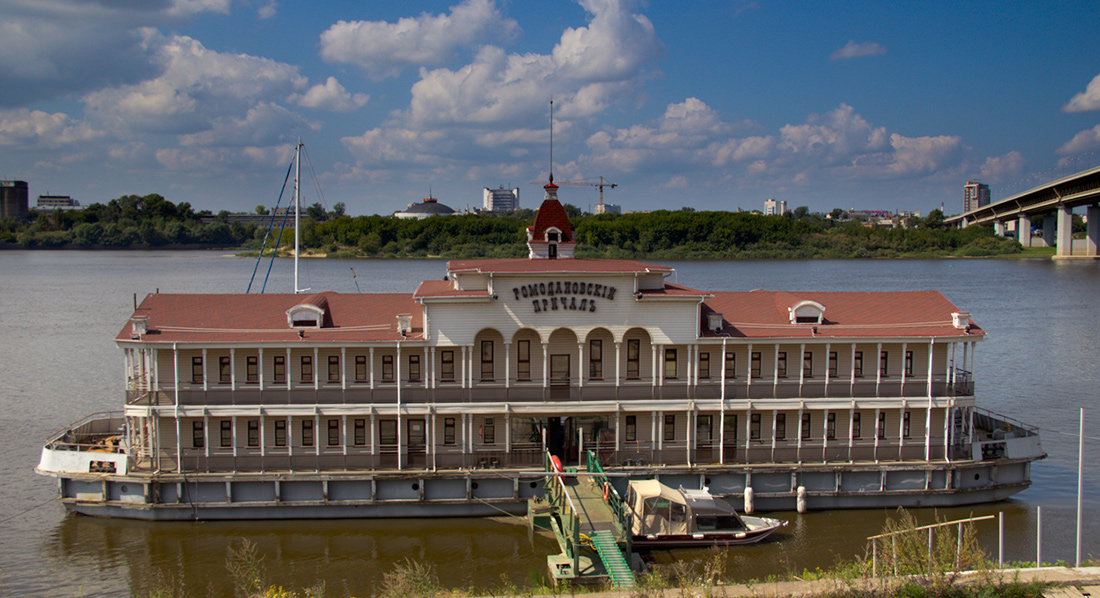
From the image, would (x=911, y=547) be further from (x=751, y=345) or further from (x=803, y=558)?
(x=751, y=345)

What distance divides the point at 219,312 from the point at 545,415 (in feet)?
40.3

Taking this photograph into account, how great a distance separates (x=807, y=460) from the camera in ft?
100

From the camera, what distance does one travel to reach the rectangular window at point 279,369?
2989cm

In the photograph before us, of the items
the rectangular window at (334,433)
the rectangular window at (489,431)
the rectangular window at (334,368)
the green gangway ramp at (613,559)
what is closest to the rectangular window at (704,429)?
the green gangway ramp at (613,559)

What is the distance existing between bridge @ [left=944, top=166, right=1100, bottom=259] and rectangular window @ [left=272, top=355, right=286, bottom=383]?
143 m

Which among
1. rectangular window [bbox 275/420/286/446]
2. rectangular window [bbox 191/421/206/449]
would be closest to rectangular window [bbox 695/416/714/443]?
rectangular window [bbox 275/420/286/446]

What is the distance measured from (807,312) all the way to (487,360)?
11.9 m

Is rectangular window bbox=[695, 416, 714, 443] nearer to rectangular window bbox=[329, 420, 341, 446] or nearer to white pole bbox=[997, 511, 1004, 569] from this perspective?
white pole bbox=[997, 511, 1004, 569]

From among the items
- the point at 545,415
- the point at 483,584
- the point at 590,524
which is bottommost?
the point at 483,584

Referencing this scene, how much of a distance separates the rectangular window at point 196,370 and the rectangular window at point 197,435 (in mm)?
1473

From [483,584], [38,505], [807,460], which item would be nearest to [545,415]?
[483,584]

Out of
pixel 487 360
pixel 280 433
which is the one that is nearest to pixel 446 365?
pixel 487 360

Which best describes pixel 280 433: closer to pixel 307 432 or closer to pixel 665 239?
pixel 307 432

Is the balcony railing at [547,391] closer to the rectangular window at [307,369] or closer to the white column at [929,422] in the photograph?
the rectangular window at [307,369]
